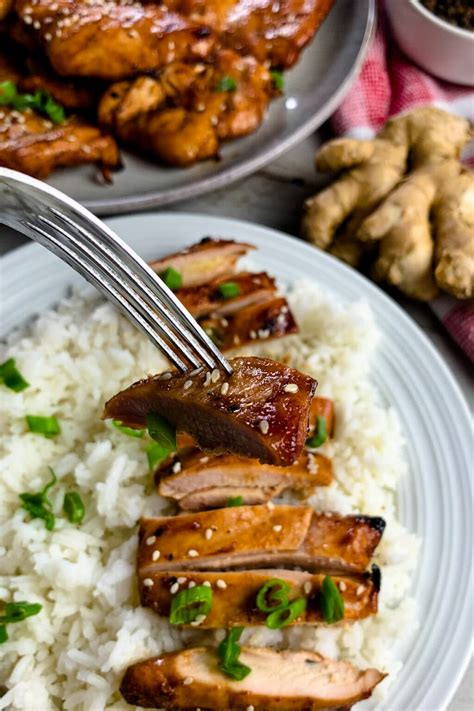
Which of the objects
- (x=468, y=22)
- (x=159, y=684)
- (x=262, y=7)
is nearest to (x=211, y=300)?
(x=159, y=684)

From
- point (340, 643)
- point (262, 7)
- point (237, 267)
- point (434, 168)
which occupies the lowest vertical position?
point (340, 643)

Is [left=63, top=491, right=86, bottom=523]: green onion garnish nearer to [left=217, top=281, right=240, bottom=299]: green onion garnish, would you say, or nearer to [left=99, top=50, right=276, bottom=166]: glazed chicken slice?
[left=217, top=281, right=240, bottom=299]: green onion garnish

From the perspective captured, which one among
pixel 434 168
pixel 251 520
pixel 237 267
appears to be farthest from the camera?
pixel 434 168

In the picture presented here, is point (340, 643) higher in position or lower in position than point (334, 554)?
lower

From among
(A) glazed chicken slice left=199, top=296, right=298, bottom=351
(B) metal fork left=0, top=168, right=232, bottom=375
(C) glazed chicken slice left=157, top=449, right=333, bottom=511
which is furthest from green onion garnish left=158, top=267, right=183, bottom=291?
(B) metal fork left=0, top=168, right=232, bottom=375

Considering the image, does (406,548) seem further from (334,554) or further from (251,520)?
(251,520)

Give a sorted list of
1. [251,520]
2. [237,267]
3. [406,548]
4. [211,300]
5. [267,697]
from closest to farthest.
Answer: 1. [267,697]
2. [251,520]
3. [406,548]
4. [211,300]
5. [237,267]

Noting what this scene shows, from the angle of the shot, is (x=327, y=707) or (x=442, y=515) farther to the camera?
(x=442, y=515)

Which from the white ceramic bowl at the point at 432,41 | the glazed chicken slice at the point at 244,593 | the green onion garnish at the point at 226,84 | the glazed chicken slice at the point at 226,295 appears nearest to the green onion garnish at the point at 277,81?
the green onion garnish at the point at 226,84
